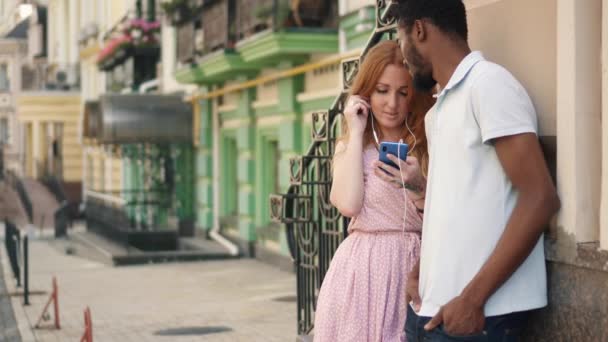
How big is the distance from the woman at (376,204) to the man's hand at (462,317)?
893 mm

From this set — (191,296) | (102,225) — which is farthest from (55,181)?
(191,296)

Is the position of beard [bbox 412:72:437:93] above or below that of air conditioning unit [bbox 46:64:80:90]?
below

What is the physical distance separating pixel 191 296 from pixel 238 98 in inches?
260

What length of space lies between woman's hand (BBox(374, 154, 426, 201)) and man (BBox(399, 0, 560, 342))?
21.1 inches

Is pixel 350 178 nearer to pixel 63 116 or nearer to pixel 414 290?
pixel 414 290

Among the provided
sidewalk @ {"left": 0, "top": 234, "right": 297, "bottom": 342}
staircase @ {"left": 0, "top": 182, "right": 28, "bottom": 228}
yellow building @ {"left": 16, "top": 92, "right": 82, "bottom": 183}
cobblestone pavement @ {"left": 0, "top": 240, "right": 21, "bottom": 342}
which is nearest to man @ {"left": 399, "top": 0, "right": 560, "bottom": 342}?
sidewalk @ {"left": 0, "top": 234, "right": 297, "bottom": 342}

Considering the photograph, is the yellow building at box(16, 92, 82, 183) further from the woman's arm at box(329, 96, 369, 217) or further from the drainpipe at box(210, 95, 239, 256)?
the woman's arm at box(329, 96, 369, 217)

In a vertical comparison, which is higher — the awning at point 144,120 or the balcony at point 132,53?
the balcony at point 132,53

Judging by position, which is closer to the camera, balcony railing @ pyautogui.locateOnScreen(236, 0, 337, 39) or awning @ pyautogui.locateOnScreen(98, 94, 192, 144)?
balcony railing @ pyautogui.locateOnScreen(236, 0, 337, 39)

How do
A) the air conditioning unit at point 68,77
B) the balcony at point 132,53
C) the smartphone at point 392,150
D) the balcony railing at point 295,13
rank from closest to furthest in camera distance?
the smartphone at point 392,150
the balcony railing at point 295,13
the balcony at point 132,53
the air conditioning unit at point 68,77

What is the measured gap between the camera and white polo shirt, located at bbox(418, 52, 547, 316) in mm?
3100

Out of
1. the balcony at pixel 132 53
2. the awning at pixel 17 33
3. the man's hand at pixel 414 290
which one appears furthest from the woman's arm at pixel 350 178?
the awning at pixel 17 33

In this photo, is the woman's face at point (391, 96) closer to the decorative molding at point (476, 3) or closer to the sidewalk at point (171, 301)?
the decorative molding at point (476, 3)

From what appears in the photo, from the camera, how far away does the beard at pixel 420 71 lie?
3.39m
